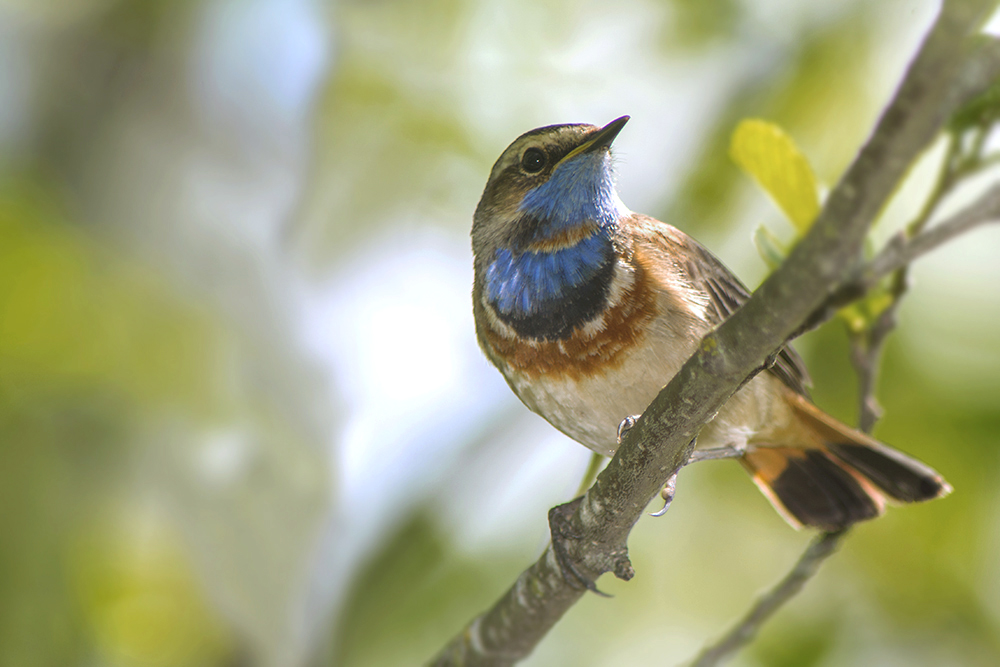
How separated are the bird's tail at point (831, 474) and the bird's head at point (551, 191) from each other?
1.07 m

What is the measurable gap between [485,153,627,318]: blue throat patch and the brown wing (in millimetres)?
321

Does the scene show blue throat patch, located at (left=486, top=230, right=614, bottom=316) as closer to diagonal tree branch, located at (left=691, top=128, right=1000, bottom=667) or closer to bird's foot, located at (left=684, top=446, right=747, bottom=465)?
bird's foot, located at (left=684, top=446, right=747, bottom=465)

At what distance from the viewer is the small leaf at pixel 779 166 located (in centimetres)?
245

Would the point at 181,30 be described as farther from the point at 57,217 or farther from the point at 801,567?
the point at 801,567

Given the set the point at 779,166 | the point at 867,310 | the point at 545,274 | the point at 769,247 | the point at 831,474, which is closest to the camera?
the point at 779,166

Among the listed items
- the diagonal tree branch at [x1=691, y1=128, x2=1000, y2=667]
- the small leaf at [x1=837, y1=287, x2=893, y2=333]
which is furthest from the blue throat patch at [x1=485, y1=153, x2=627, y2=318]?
the diagonal tree branch at [x1=691, y1=128, x2=1000, y2=667]

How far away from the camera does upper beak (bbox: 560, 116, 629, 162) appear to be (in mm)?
2959

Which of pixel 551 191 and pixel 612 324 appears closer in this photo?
pixel 612 324

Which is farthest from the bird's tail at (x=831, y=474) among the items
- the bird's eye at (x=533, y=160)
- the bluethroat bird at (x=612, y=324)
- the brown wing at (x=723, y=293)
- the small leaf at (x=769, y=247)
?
the bird's eye at (x=533, y=160)

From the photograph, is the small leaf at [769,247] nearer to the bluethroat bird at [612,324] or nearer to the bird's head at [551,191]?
the bluethroat bird at [612,324]

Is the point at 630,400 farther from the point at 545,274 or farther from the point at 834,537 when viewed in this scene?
the point at 834,537

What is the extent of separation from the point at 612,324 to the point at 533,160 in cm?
96

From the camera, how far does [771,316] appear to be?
1.45m

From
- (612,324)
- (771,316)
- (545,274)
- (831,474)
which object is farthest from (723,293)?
(771,316)
